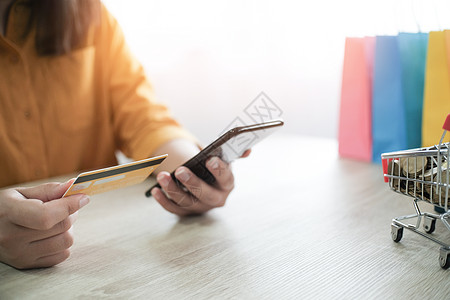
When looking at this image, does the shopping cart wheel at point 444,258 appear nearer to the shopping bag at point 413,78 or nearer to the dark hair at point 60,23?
the shopping bag at point 413,78

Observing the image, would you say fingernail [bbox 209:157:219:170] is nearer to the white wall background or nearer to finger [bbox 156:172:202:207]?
finger [bbox 156:172:202:207]

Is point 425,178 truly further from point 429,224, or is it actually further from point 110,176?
point 110,176

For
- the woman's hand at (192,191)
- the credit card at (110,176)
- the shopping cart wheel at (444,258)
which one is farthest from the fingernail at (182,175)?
the shopping cart wheel at (444,258)

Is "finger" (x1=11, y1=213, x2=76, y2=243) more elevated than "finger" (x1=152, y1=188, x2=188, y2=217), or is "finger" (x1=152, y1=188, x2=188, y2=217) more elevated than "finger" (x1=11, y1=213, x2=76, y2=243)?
"finger" (x1=11, y1=213, x2=76, y2=243)

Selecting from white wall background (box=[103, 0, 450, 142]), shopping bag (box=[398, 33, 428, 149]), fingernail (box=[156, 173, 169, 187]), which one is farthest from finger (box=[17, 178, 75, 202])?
white wall background (box=[103, 0, 450, 142])

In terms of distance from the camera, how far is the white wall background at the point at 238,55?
1.65m

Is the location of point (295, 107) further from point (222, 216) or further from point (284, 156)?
point (222, 216)

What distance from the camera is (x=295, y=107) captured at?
1806 millimetres

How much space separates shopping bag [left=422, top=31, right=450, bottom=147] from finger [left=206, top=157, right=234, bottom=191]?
1.12ft

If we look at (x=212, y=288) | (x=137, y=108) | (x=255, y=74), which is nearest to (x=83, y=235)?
(x=212, y=288)

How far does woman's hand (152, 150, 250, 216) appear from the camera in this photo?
710 mm

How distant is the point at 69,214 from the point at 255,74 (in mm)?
1544

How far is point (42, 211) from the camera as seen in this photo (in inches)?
20.5

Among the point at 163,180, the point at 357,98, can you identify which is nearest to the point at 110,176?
the point at 163,180
